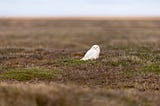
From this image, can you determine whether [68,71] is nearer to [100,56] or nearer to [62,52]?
[100,56]

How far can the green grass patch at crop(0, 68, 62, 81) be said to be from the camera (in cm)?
1975

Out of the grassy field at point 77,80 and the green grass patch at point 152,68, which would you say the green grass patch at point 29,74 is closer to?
the grassy field at point 77,80

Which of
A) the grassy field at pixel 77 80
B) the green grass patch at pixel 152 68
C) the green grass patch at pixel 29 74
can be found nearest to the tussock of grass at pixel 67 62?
the grassy field at pixel 77 80

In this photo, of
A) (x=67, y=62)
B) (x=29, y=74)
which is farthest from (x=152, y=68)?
(x=29, y=74)

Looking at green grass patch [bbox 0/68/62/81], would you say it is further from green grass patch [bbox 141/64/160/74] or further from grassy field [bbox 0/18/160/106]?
green grass patch [bbox 141/64/160/74]

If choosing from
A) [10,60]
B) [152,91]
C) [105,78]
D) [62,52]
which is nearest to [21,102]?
[152,91]

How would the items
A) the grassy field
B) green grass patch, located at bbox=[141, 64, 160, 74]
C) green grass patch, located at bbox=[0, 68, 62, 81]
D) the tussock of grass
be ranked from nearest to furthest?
the grassy field → green grass patch, located at bbox=[0, 68, 62, 81] → green grass patch, located at bbox=[141, 64, 160, 74] → the tussock of grass

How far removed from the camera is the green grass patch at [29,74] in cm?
1975

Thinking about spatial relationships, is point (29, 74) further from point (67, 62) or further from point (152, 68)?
point (152, 68)

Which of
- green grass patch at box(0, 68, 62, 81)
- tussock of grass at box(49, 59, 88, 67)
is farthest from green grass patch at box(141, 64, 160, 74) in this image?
green grass patch at box(0, 68, 62, 81)

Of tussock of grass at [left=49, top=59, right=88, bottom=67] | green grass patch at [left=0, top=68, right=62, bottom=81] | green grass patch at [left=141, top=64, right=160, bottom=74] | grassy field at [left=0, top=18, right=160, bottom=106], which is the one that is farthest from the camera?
tussock of grass at [left=49, top=59, right=88, bottom=67]

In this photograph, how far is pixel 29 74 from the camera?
2009 cm

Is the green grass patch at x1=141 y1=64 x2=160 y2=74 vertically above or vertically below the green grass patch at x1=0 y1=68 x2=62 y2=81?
below

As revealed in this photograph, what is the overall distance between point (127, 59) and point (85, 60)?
7.19 feet
